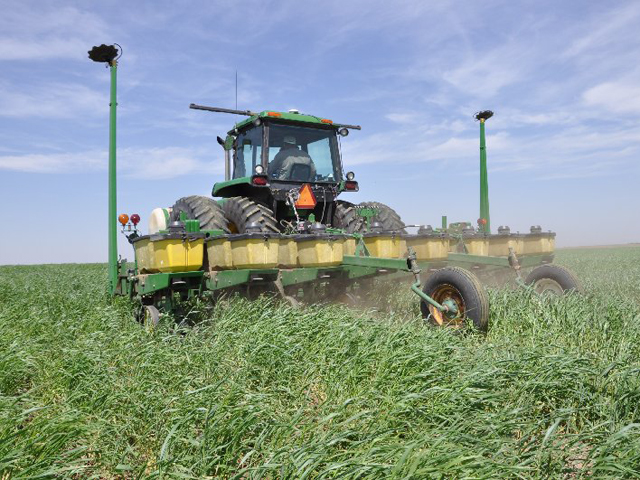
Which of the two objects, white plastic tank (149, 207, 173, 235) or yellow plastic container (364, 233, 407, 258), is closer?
yellow plastic container (364, 233, 407, 258)

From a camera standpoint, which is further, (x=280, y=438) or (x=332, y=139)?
(x=332, y=139)

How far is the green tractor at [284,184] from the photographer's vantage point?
6086 mm

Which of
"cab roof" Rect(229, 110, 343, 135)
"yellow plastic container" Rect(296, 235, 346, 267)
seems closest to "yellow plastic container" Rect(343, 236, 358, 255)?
"yellow plastic container" Rect(296, 235, 346, 267)

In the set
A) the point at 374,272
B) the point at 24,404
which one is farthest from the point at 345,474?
the point at 374,272

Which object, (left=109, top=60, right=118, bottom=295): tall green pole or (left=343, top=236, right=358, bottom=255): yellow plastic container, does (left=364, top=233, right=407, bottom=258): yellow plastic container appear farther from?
(left=109, top=60, right=118, bottom=295): tall green pole

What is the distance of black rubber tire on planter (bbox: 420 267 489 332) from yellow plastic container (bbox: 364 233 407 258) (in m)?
0.97

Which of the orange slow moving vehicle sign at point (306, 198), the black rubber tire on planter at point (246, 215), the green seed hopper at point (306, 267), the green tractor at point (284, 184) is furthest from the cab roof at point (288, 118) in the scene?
the green seed hopper at point (306, 267)

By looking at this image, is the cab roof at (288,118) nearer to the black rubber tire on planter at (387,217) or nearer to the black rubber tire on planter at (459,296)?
the black rubber tire on planter at (387,217)

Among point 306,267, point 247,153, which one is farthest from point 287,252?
point 247,153

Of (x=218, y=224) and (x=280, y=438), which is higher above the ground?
(x=218, y=224)

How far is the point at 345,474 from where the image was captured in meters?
1.89

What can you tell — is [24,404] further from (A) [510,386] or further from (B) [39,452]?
(A) [510,386]

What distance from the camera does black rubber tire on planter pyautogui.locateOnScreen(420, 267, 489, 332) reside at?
4.38 meters

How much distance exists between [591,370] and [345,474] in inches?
72.8
